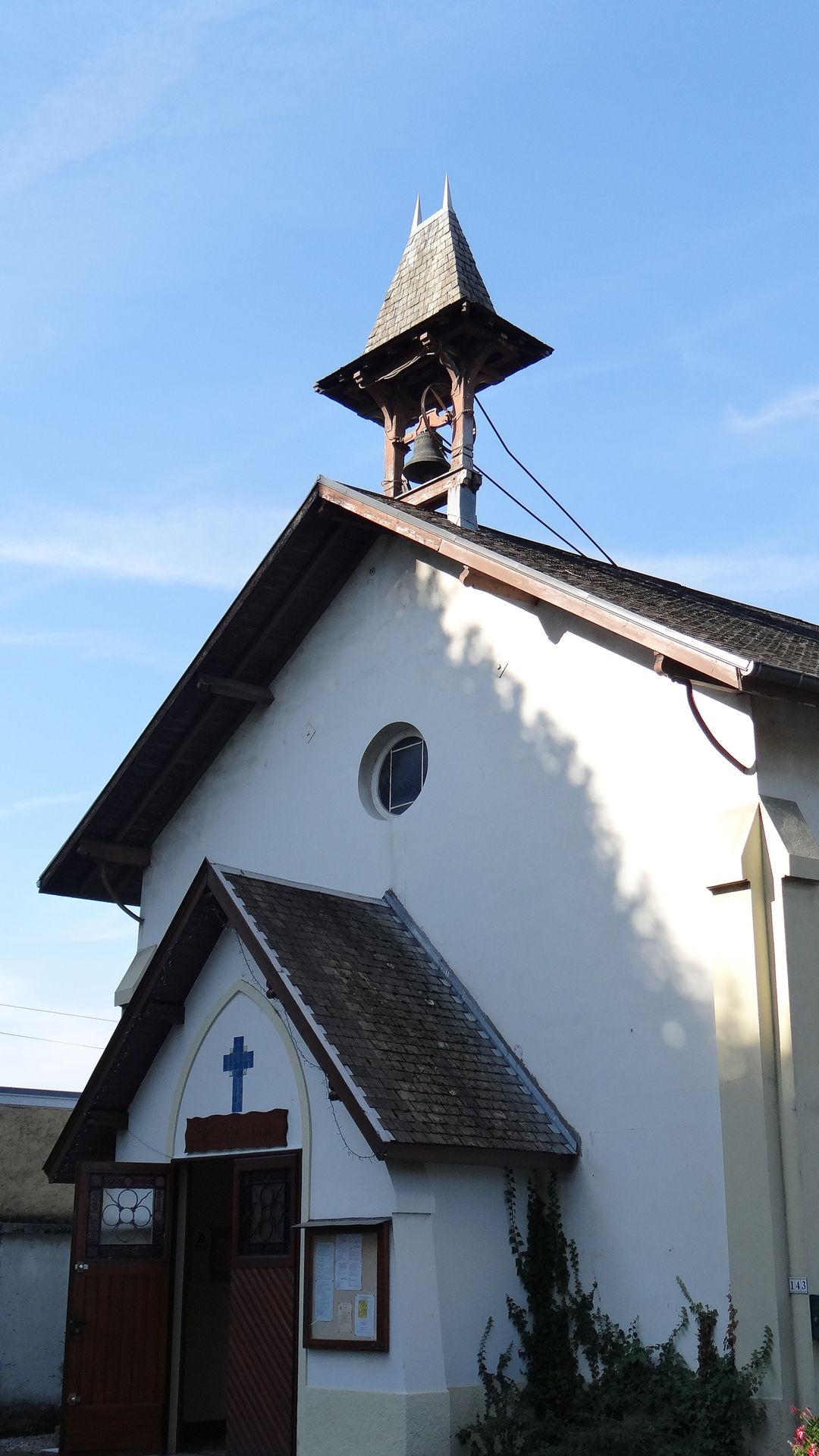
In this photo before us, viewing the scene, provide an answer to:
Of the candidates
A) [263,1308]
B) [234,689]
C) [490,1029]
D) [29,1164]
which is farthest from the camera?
[29,1164]

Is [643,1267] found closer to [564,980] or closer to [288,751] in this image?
[564,980]

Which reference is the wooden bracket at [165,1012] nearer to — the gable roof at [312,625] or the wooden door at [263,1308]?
the wooden door at [263,1308]

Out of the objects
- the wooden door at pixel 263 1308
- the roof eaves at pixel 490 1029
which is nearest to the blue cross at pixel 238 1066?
the wooden door at pixel 263 1308

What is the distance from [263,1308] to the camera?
1210 centimetres

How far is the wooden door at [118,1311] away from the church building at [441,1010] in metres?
0.03

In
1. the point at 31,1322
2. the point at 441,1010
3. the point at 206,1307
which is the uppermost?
the point at 441,1010

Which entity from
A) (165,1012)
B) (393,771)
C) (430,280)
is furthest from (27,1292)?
(430,280)

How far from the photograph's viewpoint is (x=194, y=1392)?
1423cm

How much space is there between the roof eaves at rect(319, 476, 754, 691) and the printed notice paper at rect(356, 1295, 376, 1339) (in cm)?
507

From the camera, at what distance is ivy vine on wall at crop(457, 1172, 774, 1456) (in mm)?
10094

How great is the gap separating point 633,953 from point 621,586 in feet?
14.0

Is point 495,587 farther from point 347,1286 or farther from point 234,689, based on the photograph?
point 347,1286

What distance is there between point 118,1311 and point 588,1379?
13.8 feet

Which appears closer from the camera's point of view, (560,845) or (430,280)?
(560,845)
